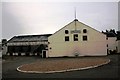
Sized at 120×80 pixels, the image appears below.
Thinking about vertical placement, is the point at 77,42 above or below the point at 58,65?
above

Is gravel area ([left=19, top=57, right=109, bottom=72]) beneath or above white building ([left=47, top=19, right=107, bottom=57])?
beneath

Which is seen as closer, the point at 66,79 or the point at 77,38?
the point at 66,79

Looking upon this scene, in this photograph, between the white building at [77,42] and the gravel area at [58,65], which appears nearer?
the gravel area at [58,65]

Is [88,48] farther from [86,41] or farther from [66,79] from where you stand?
[66,79]

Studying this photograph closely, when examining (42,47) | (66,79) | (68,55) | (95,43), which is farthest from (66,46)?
(66,79)

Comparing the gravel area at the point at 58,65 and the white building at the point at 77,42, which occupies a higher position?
the white building at the point at 77,42

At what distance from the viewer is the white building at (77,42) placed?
40.3 meters

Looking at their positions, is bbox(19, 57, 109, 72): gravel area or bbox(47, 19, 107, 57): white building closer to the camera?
bbox(19, 57, 109, 72): gravel area

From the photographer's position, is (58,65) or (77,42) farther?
(77,42)

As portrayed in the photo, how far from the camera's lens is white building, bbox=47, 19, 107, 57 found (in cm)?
4028

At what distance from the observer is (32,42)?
50812 millimetres

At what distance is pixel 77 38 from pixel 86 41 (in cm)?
179

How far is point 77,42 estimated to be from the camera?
134ft

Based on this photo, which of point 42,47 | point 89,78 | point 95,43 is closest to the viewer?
point 89,78
